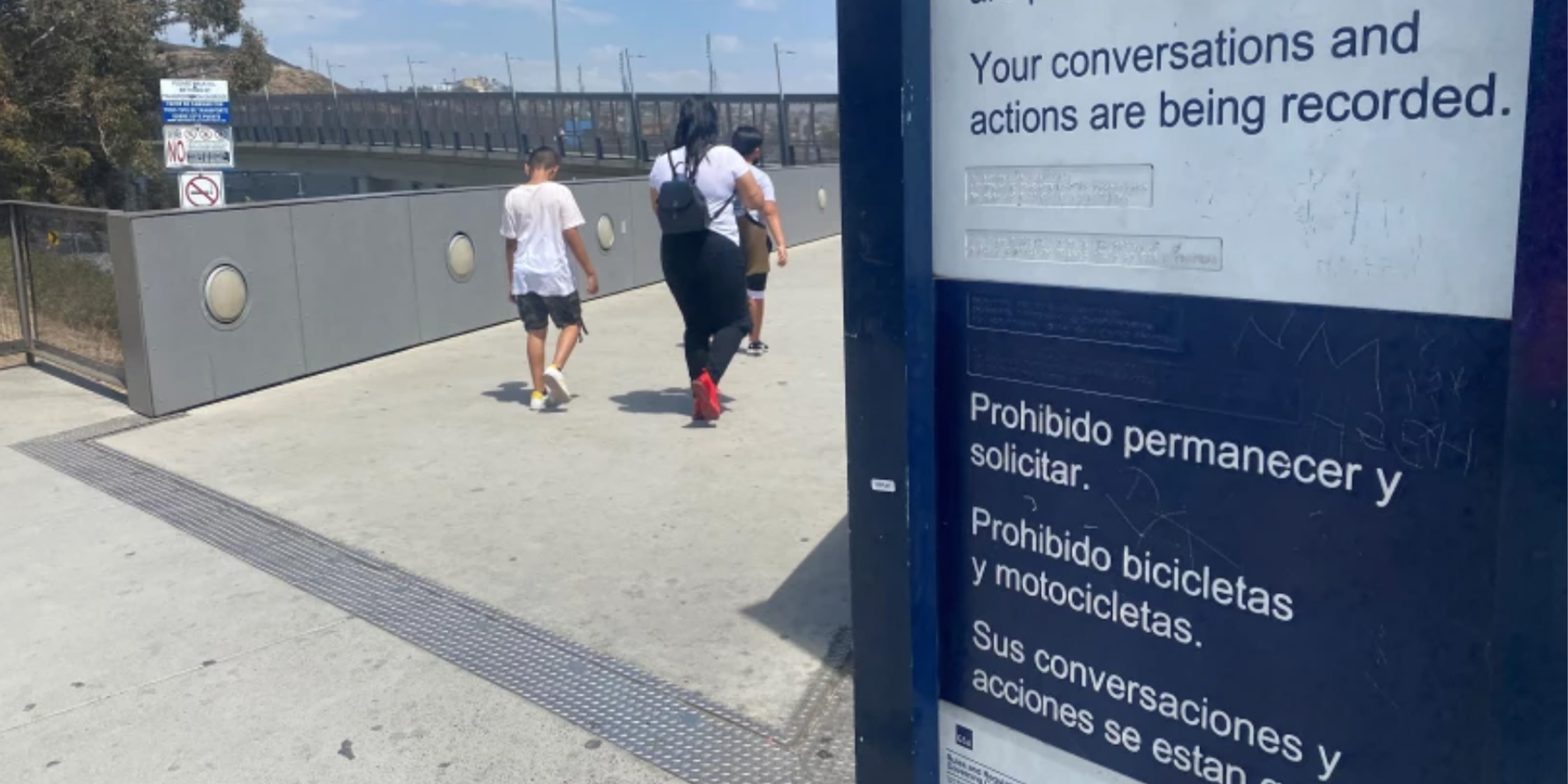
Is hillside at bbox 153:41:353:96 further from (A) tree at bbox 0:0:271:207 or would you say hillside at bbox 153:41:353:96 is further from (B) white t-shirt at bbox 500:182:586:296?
(B) white t-shirt at bbox 500:182:586:296

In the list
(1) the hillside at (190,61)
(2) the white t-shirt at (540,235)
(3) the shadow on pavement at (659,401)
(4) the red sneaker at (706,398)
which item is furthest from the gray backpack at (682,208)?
(1) the hillside at (190,61)

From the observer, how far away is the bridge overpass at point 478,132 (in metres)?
29.1

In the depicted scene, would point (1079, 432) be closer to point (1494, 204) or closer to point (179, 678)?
point (1494, 204)

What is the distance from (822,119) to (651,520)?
24.2 m

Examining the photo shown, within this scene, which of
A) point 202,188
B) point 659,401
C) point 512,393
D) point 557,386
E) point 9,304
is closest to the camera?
point 557,386

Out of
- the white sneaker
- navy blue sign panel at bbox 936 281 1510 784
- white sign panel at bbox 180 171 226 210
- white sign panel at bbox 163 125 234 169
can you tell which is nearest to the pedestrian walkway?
the white sneaker

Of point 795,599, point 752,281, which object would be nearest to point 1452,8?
point 795,599

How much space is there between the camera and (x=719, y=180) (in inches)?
279

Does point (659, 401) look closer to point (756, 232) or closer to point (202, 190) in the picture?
point (756, 232)

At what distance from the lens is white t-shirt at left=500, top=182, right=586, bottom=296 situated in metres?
7.59

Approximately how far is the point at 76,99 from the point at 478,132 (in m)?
19.8

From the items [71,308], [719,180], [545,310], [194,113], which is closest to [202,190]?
[194,113]

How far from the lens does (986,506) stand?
2.19m

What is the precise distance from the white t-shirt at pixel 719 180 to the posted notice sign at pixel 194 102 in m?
7.74
